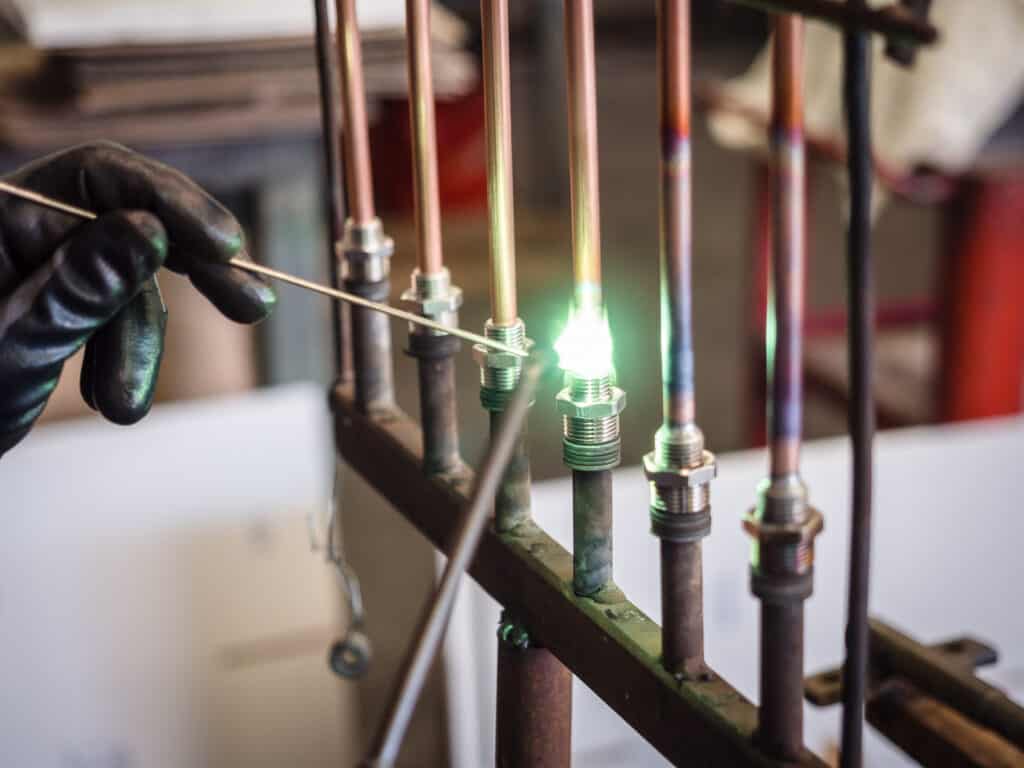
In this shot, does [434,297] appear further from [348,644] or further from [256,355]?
[256,355]

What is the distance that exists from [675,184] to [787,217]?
0.18 ft

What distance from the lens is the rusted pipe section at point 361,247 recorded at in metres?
0.69

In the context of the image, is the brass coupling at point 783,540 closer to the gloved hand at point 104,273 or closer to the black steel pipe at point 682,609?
the black steel pipe at point 682,609

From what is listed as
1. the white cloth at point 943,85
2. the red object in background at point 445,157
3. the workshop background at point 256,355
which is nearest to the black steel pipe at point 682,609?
the workshop background at point 256,355

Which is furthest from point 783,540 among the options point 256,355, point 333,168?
point 256,355

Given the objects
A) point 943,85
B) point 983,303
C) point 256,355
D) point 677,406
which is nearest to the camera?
point 677,406

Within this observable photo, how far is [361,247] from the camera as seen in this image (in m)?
0.72

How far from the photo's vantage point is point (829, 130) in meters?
1.99

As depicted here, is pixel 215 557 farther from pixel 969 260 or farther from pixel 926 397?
pixel 926 397

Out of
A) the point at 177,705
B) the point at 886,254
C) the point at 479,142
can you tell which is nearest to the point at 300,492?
the point at 177,705

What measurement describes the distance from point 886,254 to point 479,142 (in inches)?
75.3

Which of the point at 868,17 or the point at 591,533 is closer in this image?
the point at 868,17

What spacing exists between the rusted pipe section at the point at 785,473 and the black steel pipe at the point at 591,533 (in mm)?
105

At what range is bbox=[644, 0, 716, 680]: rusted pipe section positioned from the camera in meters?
0.47
